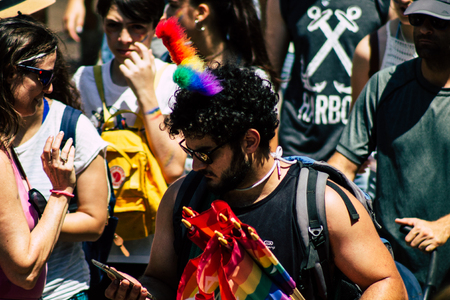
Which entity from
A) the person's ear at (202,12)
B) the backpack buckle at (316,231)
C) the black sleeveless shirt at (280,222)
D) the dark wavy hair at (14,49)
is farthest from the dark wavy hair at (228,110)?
the person's ear at (202,12)

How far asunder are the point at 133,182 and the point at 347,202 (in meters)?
1.38

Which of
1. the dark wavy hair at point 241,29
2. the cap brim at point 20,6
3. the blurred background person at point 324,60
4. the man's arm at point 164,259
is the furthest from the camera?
the blurred background person at point 324,60

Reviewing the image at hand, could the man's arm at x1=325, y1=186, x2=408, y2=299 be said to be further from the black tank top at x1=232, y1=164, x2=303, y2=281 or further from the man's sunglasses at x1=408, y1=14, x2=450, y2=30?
the man's sunglasses at x1=408, y1=14, x2=450, y2=30

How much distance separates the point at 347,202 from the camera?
7.00 ft

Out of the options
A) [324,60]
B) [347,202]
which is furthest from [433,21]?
[347,202]

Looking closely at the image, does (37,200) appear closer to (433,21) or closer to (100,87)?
(100,87)

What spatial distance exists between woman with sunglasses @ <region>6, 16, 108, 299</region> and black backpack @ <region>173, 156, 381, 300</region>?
494mm

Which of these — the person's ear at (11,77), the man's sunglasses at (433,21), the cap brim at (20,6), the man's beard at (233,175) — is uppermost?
the cap brim at (20,6)

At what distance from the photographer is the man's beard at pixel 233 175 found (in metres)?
2.25

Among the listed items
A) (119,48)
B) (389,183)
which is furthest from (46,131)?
(389,183)

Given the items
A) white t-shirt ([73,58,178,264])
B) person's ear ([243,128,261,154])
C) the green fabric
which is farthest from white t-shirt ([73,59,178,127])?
the green fabric

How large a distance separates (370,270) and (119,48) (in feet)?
6.99

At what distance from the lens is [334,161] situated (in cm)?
323

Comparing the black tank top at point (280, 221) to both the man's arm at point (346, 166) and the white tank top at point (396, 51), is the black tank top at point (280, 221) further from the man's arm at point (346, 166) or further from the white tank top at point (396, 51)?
the white tank top at point (396, 51)
